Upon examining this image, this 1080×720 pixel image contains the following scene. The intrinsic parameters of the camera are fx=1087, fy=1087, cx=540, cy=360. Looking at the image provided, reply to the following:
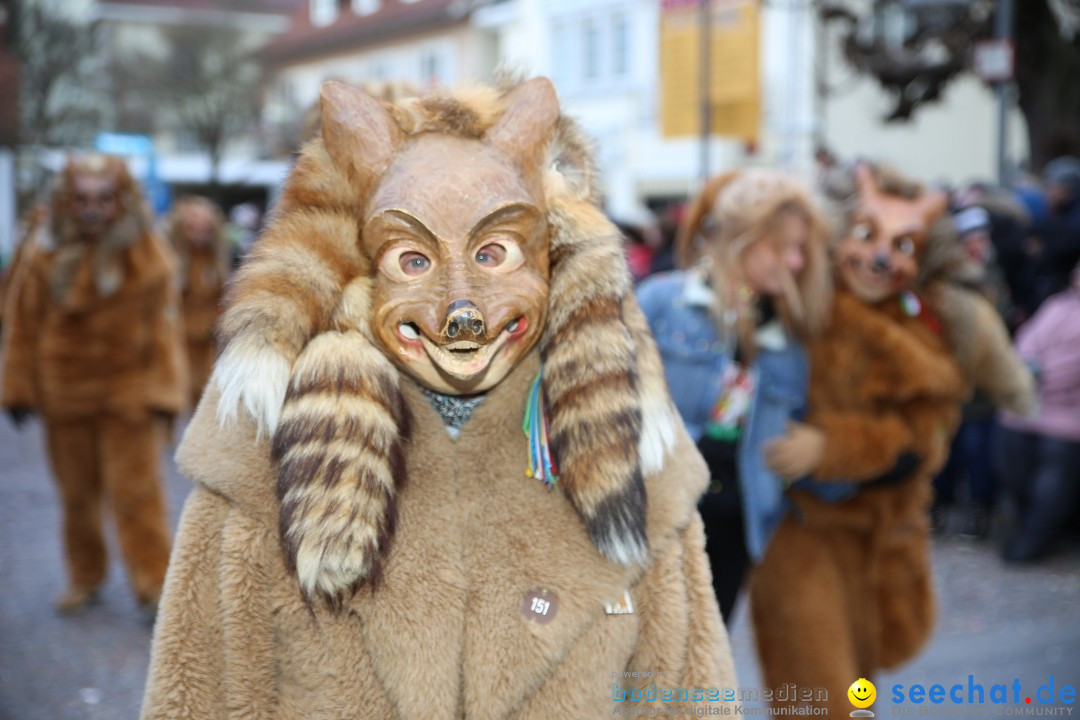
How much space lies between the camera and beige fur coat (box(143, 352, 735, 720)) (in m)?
1.84

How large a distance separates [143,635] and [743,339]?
323cm

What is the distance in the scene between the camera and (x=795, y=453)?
3.25 meters

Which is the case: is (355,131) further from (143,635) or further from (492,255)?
(143,635)

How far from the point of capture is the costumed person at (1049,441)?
646 centimetres

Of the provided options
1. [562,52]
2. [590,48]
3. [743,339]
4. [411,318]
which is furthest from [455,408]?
[562,52]

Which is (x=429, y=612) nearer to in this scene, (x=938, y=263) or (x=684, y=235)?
(x=684, y=235)

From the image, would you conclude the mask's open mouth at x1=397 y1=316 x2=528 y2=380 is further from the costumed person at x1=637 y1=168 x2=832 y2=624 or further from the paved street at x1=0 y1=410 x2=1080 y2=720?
the paved street at x1=0 y1=410 x2=1080 y2=720

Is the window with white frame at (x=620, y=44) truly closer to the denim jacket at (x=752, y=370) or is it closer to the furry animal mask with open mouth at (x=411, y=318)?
the denim jacket at (x=752, y=370)

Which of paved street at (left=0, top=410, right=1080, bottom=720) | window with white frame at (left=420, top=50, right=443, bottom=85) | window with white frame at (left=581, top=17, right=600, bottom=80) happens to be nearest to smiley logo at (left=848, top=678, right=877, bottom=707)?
paved street at (left=0, top=410, right=1080, bottom=720)

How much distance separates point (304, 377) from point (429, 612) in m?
0.46

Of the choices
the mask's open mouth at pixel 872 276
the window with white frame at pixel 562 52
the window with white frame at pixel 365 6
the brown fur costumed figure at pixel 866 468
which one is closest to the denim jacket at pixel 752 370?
the brown fur costumed figure at pixel 866 468

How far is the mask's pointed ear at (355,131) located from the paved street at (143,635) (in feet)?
10.0

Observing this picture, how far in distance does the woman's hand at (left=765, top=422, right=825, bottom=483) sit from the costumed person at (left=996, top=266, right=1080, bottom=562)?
12.2ft

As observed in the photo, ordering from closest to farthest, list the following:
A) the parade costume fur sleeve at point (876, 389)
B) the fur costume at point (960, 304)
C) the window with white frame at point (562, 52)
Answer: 1. the parade costume fur sleeve at point (876, 389)
2. the fur costume at point (960, 304)
3. the window with white frame at point (562, 52)
